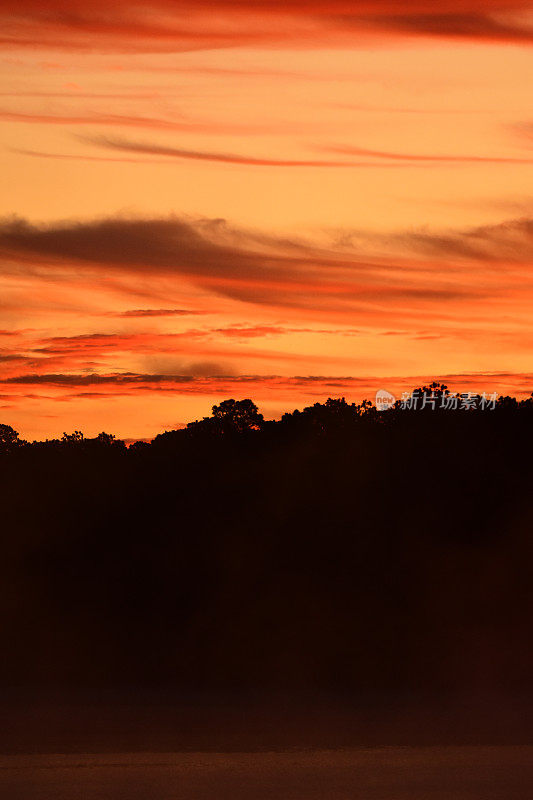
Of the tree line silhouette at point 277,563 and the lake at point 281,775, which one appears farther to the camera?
the tree line silhouette at point 277,563

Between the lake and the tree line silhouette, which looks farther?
the tree line silhouette

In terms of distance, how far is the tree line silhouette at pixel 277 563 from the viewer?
17844mm

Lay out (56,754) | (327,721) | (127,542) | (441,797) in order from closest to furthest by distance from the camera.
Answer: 1. (441,797)
2. (56,754)
3. (327,721)
4. (127,542)

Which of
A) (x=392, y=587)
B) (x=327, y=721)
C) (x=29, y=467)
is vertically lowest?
(x=327, y=721)

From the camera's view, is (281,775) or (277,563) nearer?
(281,775)

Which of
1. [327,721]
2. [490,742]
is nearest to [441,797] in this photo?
[490,742]

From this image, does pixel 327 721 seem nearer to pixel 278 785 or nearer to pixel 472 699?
pixel 472 699

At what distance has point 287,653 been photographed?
58.4 ft

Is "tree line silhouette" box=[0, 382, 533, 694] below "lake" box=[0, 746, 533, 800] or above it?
above

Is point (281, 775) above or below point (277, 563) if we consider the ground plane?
below

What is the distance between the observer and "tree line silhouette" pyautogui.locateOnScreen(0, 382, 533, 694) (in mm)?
17844

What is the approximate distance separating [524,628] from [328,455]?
4075 mm

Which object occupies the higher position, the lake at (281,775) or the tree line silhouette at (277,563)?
the tree line silhouette at (277,563)

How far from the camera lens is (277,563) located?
18953 mm
